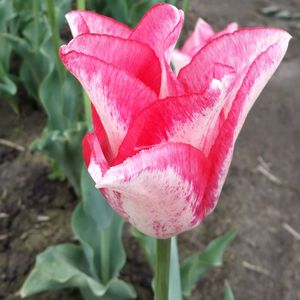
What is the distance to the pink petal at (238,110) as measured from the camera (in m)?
0.42

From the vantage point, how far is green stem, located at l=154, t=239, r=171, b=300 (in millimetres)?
484

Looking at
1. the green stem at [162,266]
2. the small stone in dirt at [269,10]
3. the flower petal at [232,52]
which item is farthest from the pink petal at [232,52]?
the small stone in dirt at [269,10]

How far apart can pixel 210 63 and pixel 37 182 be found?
46.2 inches

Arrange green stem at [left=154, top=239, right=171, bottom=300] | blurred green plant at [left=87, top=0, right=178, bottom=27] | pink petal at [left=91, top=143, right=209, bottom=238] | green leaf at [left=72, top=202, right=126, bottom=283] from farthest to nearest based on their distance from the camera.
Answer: blurred green plant at [left=87, top=0, right=178, bottom=27]
green leaf at [left=72, top=202, right=126, bottom=283]
green stem at [left=154, top=239, right=171, bottom=300]
pink petal at [left=91, top=143, right=209, bottom=238]

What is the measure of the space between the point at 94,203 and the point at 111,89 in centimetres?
58

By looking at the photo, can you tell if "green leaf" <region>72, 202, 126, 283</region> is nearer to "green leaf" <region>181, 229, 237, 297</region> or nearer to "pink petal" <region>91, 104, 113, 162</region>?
"green leaf" <region>181, 229, 237, 297</region>

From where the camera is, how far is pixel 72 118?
137cm

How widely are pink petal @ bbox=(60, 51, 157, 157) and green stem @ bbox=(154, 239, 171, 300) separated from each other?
106 mm

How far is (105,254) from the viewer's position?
1.13 meters

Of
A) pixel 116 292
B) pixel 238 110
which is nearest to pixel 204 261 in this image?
pixel 116 292

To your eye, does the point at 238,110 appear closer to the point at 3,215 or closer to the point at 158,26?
the point at 158,26

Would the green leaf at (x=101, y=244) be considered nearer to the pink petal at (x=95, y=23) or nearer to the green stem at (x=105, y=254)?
the green stem at (x=105, y=254)

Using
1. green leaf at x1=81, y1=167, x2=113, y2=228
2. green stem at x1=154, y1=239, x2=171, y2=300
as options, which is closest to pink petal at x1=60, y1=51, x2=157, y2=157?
green stem at x1=154, y1=239, x2=171, y2=300

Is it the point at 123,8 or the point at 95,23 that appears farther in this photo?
the point at 123,8
